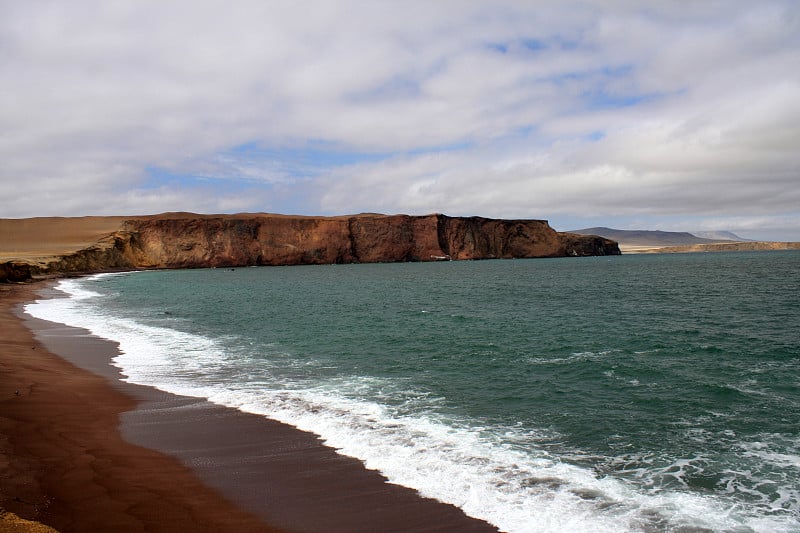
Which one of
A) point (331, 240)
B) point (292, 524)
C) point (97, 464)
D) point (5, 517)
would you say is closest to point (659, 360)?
point (292, 524)

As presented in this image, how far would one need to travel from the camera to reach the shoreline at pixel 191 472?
659 centimetres

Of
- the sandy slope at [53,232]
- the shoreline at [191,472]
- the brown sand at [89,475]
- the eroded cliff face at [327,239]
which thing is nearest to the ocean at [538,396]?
the shoreline at [191,472]

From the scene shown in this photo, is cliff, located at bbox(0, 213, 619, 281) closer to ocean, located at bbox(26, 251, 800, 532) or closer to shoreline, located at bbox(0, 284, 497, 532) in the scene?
ocean, located at bbox(26, 251, 800, 532)

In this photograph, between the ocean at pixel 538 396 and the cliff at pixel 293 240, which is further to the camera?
the cliff at pixel 293 240

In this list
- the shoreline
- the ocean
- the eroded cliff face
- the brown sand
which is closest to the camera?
the brown sand

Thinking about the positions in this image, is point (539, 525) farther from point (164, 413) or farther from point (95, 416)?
point (95, 416)

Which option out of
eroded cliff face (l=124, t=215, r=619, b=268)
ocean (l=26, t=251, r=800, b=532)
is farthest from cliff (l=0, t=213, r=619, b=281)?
ocean (l=26, t=251, r=800, b=532)

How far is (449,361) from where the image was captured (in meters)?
17.0

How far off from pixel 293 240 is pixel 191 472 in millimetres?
116675

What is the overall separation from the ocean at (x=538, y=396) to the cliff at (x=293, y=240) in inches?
3406

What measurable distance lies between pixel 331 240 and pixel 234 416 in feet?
373

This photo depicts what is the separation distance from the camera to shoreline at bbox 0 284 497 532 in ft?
21.6

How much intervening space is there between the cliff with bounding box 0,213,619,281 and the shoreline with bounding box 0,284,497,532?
93.2m

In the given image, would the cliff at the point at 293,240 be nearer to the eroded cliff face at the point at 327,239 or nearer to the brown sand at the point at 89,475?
the eroded cliff face at the point at 327,239
